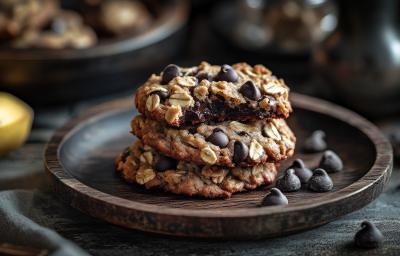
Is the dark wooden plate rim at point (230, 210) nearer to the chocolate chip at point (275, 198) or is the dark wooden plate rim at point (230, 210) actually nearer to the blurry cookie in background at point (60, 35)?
the chocolate chip at point (275, 198)

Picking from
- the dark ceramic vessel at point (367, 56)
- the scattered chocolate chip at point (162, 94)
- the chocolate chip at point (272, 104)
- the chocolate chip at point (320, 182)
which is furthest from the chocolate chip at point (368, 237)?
the dark ceramic vessel at point (367, 56)

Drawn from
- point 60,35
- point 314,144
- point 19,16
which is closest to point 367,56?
point 314,144

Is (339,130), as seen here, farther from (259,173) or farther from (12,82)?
(12,82)

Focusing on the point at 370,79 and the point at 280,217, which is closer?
the point at 280,217

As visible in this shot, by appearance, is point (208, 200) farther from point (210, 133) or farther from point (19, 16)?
point (19, 16)

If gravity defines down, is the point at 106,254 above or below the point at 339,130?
below

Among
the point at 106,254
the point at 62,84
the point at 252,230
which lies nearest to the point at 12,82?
the point at 62,84
